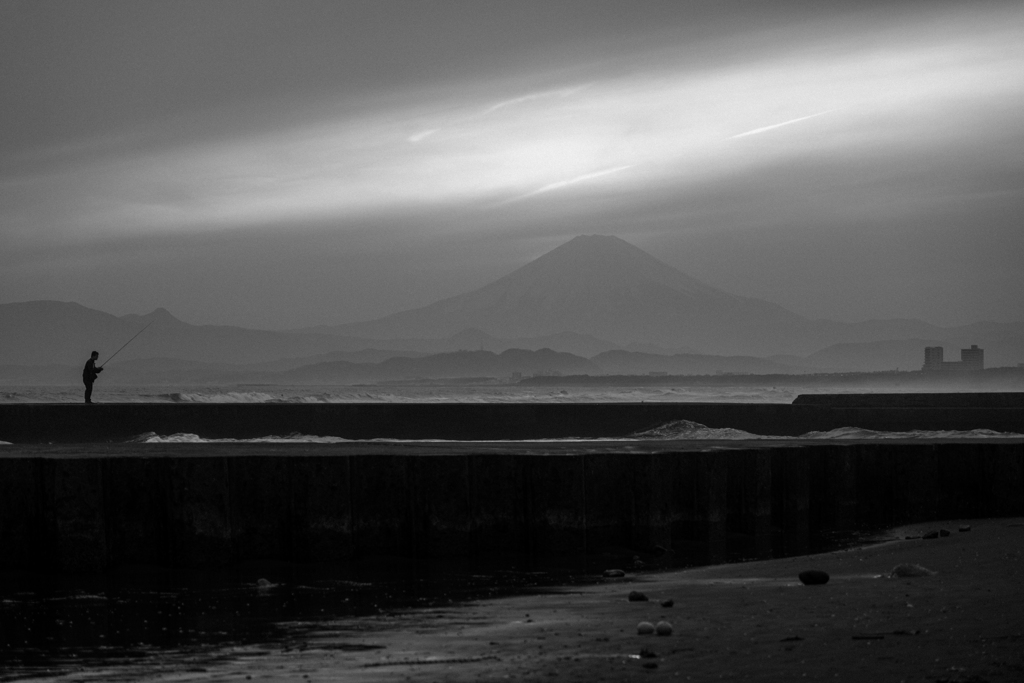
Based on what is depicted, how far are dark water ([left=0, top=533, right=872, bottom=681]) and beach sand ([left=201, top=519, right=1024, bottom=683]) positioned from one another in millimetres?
461

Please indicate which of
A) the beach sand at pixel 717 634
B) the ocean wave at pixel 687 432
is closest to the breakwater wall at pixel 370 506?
the beach sand at pixel 717 634

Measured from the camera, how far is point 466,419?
972 inches

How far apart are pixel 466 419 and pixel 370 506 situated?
12969 mm

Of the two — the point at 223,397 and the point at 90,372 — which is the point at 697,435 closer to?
the point at 90,372

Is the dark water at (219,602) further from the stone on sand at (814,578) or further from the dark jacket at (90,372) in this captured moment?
the dark jacket at (90,372)

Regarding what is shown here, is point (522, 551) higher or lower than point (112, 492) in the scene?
lower

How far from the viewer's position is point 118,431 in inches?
923

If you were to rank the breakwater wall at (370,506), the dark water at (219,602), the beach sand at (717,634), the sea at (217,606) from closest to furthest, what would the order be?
1. the beach sand at (717,634)
2. the sea at (217,606)
3. the dark water at (219,602)
4. the breakwater wall at (370,506)

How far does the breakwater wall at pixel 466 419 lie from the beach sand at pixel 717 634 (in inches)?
569

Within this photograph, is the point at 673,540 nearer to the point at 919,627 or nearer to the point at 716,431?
the point at 919,627

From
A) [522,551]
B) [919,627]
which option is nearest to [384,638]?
[919,627]

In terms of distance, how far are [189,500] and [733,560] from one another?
5345 millimetres

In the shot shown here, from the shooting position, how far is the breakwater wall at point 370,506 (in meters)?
11.2

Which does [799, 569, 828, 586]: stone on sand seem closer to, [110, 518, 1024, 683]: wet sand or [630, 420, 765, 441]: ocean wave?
[110, 518, 1024, 683]: wet sand
